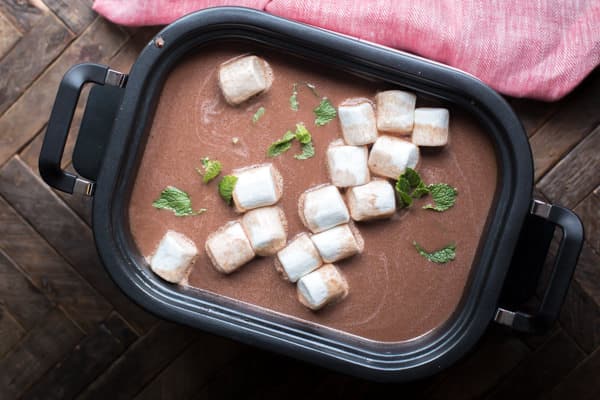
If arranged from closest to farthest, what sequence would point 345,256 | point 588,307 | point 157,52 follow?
point 157,52, point 345,256, point 588,307

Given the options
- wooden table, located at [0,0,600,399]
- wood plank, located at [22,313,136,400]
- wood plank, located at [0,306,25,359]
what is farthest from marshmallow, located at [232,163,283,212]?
wood plank, located at [0,306,25,359]

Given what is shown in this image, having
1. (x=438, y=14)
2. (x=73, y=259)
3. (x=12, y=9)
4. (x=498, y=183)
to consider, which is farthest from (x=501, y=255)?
(x=12, y=9)

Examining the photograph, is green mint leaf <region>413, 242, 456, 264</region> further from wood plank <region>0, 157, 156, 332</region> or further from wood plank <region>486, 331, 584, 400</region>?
wood plank <region>0, 157, 156, 332</region>

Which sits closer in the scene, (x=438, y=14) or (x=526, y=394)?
(x=438, y=14)

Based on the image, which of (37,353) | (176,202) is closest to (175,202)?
(176,202)

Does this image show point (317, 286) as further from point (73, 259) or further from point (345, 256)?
point (73, 259)

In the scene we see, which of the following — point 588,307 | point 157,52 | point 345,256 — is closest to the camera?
point 157,52

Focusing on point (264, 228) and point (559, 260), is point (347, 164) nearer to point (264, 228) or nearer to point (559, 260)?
point (264, 228)
